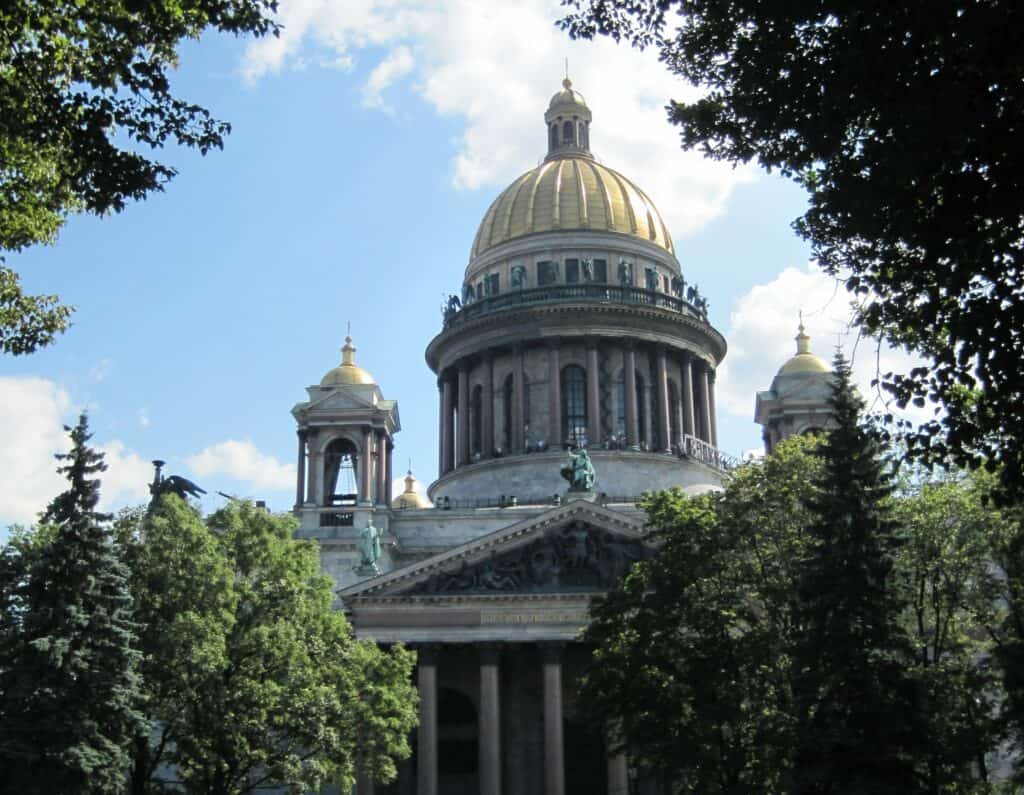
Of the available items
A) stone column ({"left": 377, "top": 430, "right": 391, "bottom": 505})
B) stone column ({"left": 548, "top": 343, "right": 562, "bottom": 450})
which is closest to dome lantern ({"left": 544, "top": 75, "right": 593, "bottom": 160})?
stone column ({"left": 548, "top": 343, "right": 562, "bottom": 450})

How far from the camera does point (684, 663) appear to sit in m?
30.2

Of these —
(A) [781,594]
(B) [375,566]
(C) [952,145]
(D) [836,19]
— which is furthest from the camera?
(B) [375,566]

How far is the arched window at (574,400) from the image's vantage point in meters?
66.8

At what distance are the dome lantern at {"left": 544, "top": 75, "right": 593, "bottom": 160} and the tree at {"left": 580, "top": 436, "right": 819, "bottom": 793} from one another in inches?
1796

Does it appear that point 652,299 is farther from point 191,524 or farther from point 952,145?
point 952,145

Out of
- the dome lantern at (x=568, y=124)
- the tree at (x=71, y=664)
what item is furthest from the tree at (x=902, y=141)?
the dome lantern at (x=568, y=124)

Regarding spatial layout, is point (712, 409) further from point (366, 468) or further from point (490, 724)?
point (490, 724)

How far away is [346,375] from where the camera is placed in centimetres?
6238

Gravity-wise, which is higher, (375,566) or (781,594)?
(375,566)

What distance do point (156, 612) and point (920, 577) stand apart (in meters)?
20.6

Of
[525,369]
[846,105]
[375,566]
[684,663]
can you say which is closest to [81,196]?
[846,105]

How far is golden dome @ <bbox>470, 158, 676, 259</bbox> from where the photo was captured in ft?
232

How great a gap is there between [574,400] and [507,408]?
3.40m

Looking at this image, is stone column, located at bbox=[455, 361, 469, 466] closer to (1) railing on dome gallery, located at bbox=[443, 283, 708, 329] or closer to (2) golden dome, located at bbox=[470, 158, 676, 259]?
(1) railing on dome gallery, located at bbox=[443, 283, 708, 329]
